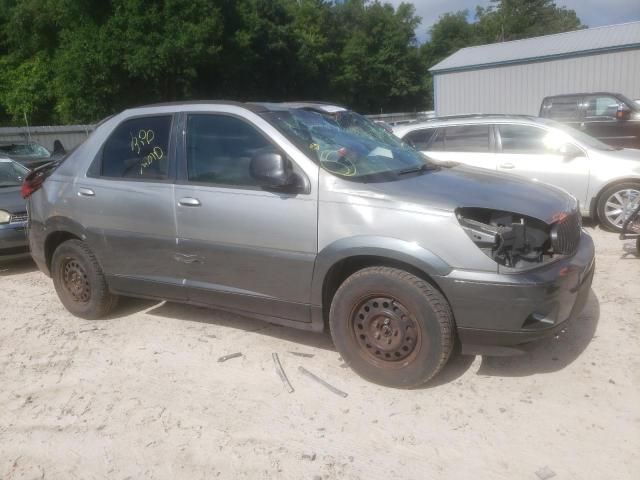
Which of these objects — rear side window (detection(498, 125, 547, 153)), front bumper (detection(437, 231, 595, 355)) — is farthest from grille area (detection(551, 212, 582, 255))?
rear side window (detection(498, 125, 547, 153))

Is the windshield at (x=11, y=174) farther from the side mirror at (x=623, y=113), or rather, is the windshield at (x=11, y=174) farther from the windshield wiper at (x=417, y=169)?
the side mirror at (x=623, y=113)

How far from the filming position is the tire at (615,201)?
7.10 meters

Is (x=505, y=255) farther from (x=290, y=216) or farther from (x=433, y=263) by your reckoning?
(x=290, y=216)

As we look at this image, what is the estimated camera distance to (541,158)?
7457mm

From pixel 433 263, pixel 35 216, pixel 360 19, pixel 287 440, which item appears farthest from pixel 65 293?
pixel 360 19

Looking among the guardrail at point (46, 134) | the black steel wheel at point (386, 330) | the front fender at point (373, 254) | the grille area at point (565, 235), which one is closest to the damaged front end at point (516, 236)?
the grille area at point (565, 235)

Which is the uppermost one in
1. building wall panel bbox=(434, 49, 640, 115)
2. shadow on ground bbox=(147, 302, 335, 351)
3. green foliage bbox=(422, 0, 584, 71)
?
green foliage bbox=(422, 0, 584, 71)

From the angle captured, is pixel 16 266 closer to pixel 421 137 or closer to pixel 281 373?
pixel 281 373

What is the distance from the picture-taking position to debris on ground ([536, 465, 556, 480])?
109 inches

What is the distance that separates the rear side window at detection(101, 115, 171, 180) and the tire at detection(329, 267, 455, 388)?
180cm

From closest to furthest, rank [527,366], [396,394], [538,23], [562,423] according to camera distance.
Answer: [562,423], [396,394], [527,366], [538,23]

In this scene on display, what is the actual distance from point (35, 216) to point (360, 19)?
5786 cm

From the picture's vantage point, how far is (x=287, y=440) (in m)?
3.19

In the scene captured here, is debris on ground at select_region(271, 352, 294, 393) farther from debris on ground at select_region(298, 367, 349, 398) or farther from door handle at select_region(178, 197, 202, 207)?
door handle at select_region(178, 197, 202, 207)
